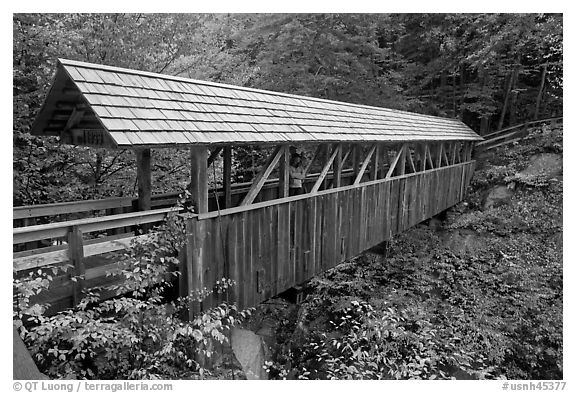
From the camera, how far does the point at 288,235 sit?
21.3 feet

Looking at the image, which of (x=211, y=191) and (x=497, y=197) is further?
(x=497, y=197)

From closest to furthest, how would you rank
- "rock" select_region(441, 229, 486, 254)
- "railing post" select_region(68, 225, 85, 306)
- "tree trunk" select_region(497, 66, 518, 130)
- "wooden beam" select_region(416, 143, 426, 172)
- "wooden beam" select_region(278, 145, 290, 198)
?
"railing post" select_region(68, 225, 85, 306) → "wooden beam" select_region(278, 145, 290, 198) → "wooden beam" select_region(416, 143, 426, 172) → "rock" select_region(441, 229, 486, 254) → "tree trunk" select_region(497, 66, 518, 130)

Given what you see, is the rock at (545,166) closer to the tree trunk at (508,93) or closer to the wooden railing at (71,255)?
the tree trunk at (508,93)

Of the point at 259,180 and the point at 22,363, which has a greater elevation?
the point at 259,180

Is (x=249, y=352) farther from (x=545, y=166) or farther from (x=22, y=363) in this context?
(x=545, y=166)

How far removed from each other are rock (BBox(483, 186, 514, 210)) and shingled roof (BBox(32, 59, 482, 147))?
9254 millimetres

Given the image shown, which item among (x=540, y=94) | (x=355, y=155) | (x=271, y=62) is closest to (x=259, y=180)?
(x=355, y=155)

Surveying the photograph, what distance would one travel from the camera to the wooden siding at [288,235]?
514 cm

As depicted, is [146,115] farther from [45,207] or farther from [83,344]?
[83,344]

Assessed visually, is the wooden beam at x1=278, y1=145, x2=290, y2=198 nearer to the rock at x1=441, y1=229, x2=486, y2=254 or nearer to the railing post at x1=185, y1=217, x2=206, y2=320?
the railing post at x1=185, y1=217, x2=206, y2=320

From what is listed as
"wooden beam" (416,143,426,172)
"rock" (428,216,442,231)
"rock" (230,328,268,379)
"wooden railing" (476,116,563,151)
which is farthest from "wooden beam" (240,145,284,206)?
"wooden railing" (476,116,563,151)

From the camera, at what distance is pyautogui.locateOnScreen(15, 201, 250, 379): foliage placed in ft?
11.6

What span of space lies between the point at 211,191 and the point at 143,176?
1.65m

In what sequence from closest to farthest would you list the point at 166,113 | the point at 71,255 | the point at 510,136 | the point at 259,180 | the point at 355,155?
the point at 71,255
the point at 166,113
the point at 259,180
the point at 355,155
the point at 510,136
